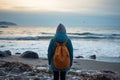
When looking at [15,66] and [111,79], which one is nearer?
[111,79]

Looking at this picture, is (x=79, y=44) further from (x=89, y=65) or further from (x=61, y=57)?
(x=61, y=57)

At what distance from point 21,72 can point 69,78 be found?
197 cm

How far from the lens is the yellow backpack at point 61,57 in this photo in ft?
17.9

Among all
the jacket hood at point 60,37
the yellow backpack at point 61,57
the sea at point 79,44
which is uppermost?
the jacket hood at point 60,37

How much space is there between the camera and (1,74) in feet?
28.2

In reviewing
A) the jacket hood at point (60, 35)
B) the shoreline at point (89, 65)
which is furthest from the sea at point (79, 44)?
the jacket hood at point (60, 35)

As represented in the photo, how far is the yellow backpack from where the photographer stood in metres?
5.46

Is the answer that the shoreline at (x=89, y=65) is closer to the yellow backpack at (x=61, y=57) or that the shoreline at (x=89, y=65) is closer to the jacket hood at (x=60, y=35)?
the yellow backpack at (x=61, y=57)

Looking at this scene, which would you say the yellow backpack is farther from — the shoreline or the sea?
the sea

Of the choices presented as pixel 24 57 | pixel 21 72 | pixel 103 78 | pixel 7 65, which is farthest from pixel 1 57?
pixel 103 78

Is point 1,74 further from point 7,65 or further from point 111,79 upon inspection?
point 111,79

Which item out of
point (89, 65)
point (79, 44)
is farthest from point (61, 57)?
point (79, 44)

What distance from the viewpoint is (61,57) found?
18.0 ft

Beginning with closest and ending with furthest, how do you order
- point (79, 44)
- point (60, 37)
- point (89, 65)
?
point (60, 37) → point (89, 65) → point (79, 44)
